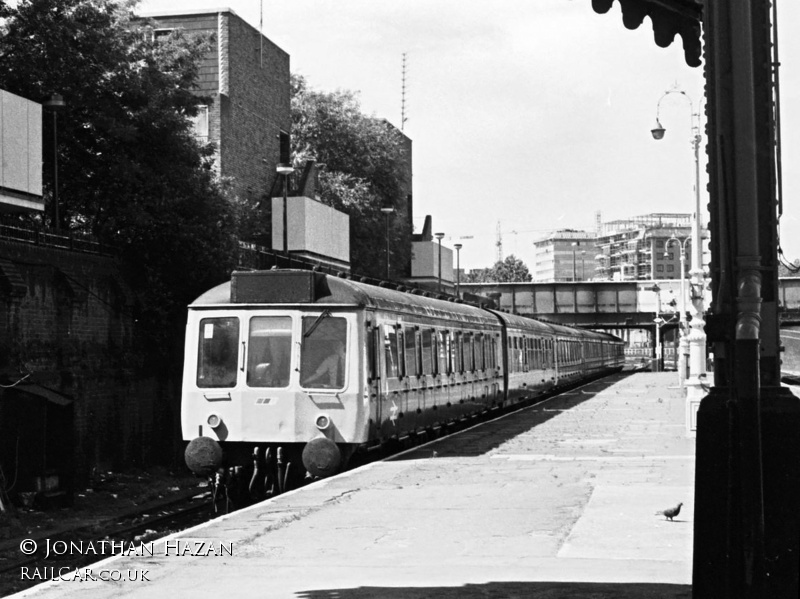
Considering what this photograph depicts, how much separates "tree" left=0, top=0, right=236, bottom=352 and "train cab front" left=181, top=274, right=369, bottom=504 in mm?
11677

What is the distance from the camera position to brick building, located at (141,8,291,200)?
42719 mm

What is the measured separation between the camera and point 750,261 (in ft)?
22.6

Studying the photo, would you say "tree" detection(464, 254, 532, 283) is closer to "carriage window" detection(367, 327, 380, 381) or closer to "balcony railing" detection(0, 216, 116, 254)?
"balcony railing" detection(0, 216, 116, 254)

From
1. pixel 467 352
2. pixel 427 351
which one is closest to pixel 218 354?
pixel 427 351

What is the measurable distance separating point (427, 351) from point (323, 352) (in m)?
5.41

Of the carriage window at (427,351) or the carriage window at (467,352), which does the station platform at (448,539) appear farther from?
the carriage window at (467,352)

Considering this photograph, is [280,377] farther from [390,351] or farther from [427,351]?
[427,351]

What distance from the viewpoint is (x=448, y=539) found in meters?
11.1

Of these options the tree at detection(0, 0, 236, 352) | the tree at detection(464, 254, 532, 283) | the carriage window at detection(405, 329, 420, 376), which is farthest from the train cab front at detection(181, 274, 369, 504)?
the tree at detection(464, 254, 532, 283)

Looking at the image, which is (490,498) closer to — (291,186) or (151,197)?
(151,197)

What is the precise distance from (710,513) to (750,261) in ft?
4.23

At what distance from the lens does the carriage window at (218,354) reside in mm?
17984

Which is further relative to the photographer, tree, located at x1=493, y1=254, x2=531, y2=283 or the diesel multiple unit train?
tree, located at x1=493, y1=254, x2=531, y2=283

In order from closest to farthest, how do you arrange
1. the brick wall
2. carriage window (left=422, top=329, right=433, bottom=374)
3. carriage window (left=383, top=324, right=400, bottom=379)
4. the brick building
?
1. carriage window (left=383, top=324, right=400, bottom=379)
2. carriage window (left=422, top=329, right=433, bottom=374)
3. the brick wall
4. the brick building
